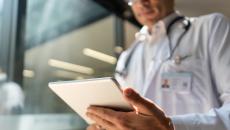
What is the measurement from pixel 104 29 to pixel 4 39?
1187 mm

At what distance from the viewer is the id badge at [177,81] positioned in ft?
3.78

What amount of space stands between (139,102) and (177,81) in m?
0.52

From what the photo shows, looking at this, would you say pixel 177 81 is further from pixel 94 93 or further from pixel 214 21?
pixel 94 93

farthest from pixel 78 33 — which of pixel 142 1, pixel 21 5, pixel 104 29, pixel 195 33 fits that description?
pixel 195 33

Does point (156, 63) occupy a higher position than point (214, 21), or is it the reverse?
point (214, 21)

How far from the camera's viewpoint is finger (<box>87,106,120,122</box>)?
2.41 ft

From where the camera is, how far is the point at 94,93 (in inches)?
30.1

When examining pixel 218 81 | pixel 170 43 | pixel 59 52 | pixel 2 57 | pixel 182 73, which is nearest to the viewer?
pixel 218 81

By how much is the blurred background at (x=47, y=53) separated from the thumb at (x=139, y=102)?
0.90 metres

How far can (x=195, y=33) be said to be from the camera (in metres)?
1.22

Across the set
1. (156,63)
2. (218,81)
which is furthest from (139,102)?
(156,63)

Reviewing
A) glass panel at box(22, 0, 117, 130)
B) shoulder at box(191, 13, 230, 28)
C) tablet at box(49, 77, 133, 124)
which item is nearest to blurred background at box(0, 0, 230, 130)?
glass panel at box(22, 0, 117, 130)

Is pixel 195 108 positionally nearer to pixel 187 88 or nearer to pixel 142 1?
pixel 187 88

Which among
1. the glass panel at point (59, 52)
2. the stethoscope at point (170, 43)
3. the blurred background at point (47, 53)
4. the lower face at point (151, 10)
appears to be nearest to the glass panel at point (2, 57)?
the blurred background at point (47, 53)
